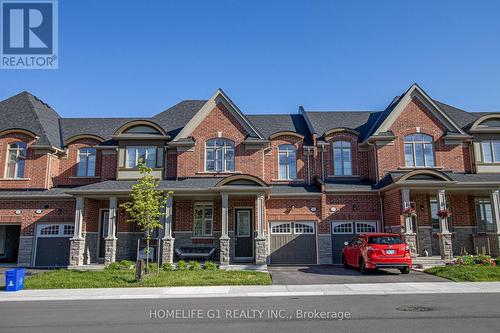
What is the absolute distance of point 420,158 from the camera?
74.0 feet

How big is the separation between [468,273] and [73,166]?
21.7 metres

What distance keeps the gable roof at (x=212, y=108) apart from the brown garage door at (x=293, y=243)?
5463 millimetres

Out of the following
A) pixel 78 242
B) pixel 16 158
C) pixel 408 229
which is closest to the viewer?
pixel 408 229

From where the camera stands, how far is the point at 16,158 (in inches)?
909

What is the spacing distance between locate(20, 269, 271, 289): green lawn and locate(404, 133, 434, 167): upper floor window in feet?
39.0

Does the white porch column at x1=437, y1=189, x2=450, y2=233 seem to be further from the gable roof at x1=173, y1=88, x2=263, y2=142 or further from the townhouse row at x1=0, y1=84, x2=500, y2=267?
the gable roof at x1=173, y1=88, x2=263, y2=142

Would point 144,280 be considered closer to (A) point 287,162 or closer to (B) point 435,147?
(A) point 287,162

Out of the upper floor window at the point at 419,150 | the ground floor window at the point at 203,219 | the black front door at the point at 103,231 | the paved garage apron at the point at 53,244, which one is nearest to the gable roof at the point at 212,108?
the ground floor window at the point at 203,219

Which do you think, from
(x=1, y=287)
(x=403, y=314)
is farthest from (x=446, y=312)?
(x=1, y=287)

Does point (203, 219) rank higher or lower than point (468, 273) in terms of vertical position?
higher

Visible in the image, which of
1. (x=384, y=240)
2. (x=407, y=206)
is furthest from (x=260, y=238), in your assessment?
(x=407, y=206)

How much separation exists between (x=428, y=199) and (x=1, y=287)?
810 inches

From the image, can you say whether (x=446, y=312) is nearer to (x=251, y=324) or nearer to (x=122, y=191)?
(x=251, y=324)

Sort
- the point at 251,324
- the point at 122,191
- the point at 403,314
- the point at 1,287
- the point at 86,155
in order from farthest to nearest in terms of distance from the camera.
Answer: the point at 86,155
the point at 122,191
the point at 1,287
the point at 403,314
the point at 251,324
